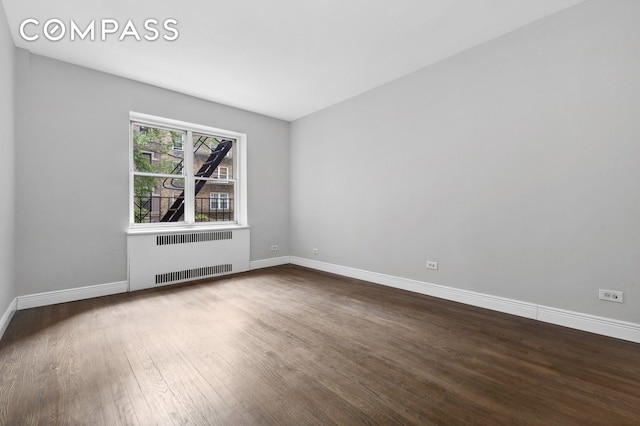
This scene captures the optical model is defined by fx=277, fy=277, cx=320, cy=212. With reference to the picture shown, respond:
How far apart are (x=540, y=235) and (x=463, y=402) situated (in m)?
1.94

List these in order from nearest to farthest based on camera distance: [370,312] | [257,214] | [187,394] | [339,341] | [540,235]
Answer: [187,394], [339,341], [540,235], [370,312], [257,214]

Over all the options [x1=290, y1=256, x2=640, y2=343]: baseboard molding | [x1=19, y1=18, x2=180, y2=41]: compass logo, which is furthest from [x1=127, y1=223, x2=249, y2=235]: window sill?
[x1=290, y1=256, x2=640, y2=343]: baseboard molding

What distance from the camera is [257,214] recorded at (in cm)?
512

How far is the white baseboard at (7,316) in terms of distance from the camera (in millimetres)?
2406

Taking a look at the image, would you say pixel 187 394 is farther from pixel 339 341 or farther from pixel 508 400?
pixel 508 400

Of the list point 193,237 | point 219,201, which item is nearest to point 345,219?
point 219,201

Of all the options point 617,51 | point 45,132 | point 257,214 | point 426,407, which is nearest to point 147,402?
point 426,407

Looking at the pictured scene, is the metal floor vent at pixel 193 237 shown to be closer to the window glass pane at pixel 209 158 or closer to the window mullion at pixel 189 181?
the window mullion at pixel 189 181

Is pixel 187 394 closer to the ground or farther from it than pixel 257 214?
closer to the ground

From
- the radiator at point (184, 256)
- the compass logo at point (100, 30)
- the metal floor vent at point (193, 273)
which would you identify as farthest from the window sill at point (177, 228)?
the compass logo at point (100, 30)

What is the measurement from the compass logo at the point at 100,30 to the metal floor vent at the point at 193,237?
2381mm

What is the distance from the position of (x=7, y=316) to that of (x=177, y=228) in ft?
6.30

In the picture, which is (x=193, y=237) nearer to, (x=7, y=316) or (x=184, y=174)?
(x=184, y=174)

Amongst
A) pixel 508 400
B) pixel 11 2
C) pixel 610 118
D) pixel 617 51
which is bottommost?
pixel 508 400
